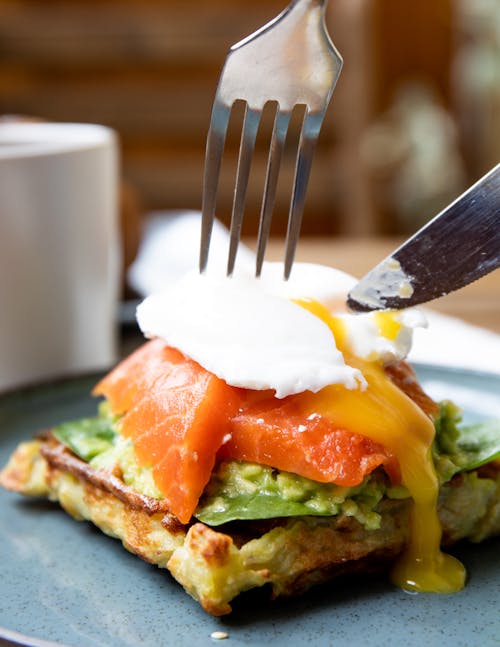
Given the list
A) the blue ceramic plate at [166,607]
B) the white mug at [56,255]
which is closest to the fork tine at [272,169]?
the blue ceramic plate at [166,607]

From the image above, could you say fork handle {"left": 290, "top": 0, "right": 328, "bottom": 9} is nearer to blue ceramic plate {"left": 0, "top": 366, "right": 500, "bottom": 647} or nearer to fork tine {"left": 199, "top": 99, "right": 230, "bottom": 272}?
fork tine {"left": 199, "top": 99, "right": 230, "bottom": 272}

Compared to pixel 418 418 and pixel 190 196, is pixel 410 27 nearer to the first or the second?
pixel 190 196

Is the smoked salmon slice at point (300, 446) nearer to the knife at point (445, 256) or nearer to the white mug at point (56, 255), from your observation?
the knife at point (445, 256)

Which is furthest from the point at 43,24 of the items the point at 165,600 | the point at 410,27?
the point at 165,600

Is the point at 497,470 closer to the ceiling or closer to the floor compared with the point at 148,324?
closer to the floor

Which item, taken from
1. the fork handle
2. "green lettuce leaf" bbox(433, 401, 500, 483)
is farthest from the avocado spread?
the fork handle

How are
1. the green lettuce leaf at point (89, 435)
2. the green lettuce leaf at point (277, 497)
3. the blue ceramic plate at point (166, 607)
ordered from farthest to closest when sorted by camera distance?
the green lettuce leaf at point (89, 435) < the green lettuce leaf at point (277, 497) < the blue ceramic plate at point (166, 607)

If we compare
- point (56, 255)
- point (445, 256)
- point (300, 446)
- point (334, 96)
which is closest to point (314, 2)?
point (445, 256)
